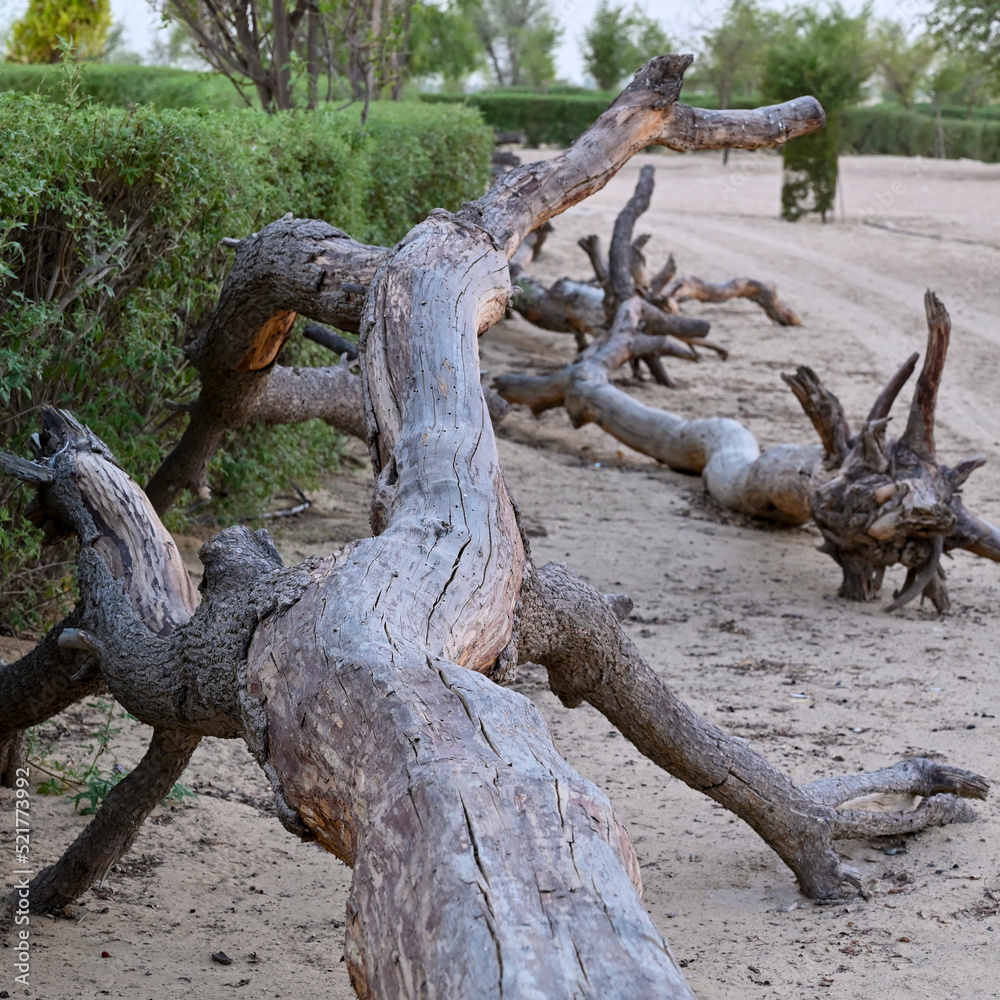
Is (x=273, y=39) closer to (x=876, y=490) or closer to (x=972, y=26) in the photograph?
(x=876, y=490)

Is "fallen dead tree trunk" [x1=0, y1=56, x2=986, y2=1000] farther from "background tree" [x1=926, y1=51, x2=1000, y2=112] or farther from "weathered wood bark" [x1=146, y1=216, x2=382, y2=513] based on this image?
"background tree" [x1=926, y1=51, x2=1000, y2=112]

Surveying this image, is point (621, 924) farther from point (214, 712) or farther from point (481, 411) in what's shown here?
point (481, 411)

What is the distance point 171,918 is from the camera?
9.16 feet

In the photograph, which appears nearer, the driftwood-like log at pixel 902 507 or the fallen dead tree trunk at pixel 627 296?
the driftwood-like log at pixel 902 507

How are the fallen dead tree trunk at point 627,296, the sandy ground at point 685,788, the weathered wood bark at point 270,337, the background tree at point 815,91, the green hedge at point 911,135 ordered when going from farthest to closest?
1. the green hedge at point 911,135
2. the background tree at point 815,91
3. the fallen dead tree trunk at point 627,296
4. the weathered wood bark at point 270,337
5. the sandy ground at point 685,788

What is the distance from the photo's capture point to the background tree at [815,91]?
19766mm

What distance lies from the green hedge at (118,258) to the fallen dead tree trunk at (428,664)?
38cm

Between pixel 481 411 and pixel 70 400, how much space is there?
190 centimetres

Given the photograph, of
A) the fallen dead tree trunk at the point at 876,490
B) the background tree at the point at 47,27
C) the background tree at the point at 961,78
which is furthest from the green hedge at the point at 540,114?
the fallen dead tree trunk at the point at 876,490

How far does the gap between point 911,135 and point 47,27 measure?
26571mm

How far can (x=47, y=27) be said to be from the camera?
23109 millimetres

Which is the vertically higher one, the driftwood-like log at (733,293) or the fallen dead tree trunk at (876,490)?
the driftwood-like log at (733,293)

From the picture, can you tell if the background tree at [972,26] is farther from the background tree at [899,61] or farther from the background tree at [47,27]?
the background tree at [899,61]

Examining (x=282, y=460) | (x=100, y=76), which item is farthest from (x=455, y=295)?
(x=100, y=76)
